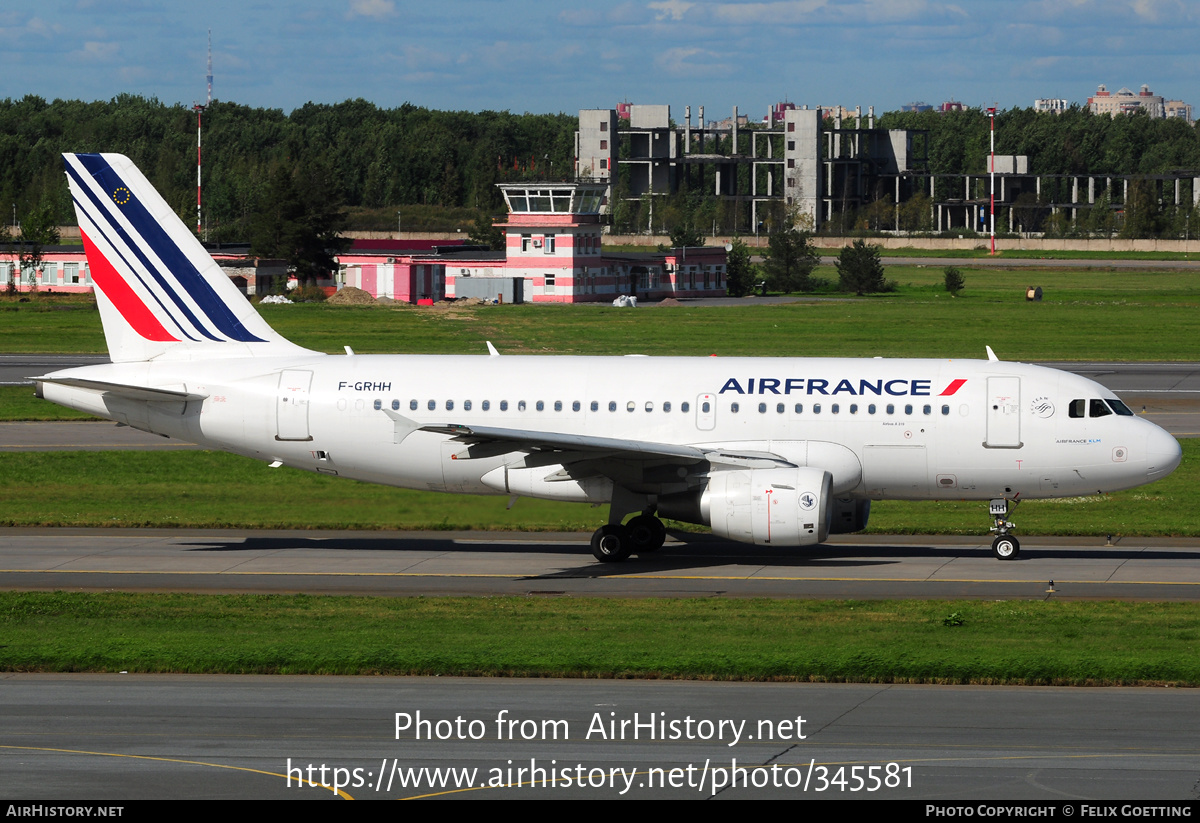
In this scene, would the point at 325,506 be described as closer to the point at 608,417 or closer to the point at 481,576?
the point at 481,576

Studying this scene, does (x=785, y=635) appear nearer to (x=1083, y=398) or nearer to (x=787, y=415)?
(x=787, y=415)

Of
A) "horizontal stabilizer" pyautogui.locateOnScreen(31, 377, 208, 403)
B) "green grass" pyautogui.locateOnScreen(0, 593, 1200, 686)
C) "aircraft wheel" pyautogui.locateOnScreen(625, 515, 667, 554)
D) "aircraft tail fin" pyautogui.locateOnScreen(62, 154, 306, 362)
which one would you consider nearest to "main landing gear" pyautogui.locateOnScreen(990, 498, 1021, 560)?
"green grass" pyautogui.locateOnScreen(0, 593, 1200, 686)

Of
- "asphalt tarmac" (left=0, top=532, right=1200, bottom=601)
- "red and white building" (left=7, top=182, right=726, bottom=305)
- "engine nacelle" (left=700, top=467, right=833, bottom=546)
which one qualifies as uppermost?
"red and white building" (left=7, top=182, right=726, bottom=305)

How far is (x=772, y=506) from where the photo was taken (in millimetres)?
30562

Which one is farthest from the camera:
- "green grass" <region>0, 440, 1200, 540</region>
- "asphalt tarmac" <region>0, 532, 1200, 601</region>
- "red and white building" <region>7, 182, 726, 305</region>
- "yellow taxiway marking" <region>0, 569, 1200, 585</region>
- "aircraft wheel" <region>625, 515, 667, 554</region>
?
"red and white building" <region>7, 182, 726, 305</region>

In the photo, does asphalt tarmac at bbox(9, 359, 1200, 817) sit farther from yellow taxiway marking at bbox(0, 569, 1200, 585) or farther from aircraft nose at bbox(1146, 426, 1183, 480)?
aircraft nose at bbox(1146, 426, 1183, 480)

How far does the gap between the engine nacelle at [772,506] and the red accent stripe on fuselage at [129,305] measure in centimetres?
1441

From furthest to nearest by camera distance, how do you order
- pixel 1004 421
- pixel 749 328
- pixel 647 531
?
pixel 749 328
pixel 647 531
pixel 1004 421

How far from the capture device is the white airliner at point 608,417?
105 ft

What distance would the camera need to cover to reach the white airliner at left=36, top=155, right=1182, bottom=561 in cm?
3203

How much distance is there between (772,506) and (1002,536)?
6.35m

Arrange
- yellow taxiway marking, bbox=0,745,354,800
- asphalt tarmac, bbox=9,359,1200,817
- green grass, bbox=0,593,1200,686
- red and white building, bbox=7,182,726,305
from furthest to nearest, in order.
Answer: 1. red and white building, bbox=7,182,726,305
2. green grass, bbox=0,593,1200,686
3. yellow taxiway marking, bbox=0,745,354,800
4. asphalt tarmac, bbox=9,359,1200,817

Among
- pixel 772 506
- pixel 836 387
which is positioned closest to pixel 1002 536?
pixel 836 387

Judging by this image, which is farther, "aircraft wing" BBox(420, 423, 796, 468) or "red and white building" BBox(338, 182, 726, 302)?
"red and white building" BBox(338, 182, 726, 302)
